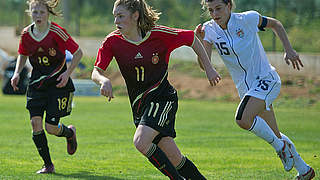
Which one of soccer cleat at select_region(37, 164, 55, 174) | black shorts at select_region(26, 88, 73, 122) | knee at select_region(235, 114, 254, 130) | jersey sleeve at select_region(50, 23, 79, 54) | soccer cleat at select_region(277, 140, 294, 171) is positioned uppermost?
jersey sleeve at select_region(50, 23, 79, 54)

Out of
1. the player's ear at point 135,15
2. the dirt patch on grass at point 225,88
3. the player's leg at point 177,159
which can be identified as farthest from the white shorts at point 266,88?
the dirt patch on grass at point 225,88

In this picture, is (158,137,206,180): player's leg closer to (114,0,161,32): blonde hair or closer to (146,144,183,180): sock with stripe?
(146,144,183,180): sock with stripe

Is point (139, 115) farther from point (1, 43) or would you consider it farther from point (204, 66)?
point (1, 43)

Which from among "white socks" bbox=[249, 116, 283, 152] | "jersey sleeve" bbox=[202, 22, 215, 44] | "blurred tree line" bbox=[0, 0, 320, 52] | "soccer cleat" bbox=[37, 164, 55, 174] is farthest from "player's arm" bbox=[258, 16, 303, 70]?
"blurred tree line" bbox=[0, 0, 320, 52]

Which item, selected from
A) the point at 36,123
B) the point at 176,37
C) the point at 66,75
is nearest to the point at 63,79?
the point at 66,75

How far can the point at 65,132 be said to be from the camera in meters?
8.55

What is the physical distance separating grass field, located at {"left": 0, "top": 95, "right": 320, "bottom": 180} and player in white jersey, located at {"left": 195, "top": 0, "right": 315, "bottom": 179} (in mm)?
587

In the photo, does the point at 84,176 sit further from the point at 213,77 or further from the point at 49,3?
the point at 213,77

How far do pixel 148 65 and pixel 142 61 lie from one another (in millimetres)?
72

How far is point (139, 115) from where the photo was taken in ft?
20.1

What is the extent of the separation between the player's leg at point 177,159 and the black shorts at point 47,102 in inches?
90.9

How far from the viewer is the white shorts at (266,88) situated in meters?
6.91

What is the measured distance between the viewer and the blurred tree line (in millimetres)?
21812

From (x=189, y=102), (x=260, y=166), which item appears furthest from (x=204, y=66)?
(x=189, y=102)
